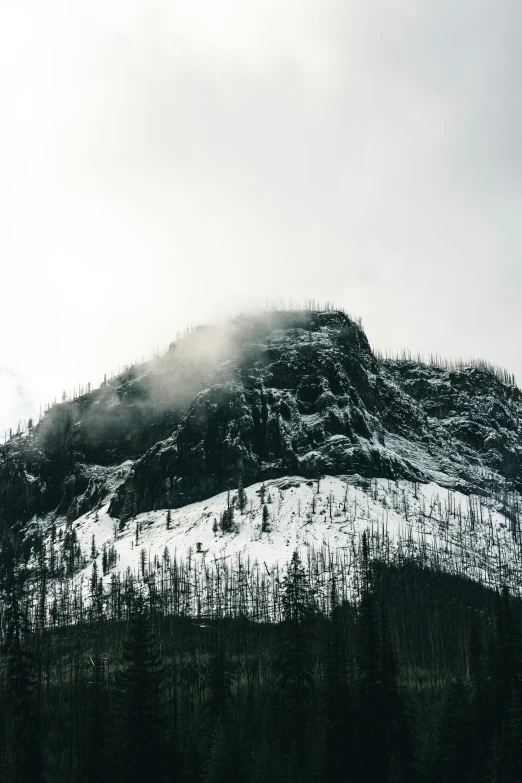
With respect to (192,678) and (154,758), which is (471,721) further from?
(192,678)

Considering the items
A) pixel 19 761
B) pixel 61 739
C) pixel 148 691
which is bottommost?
pixel 61 739

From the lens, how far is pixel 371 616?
7469cm

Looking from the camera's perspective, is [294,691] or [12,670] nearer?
[12,670]

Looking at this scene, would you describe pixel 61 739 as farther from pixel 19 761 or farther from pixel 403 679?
pixel 19 761

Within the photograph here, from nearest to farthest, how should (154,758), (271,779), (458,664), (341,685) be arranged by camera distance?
1. (154,758)
2. (271,779)
3. (341,685)
4. (458,664)

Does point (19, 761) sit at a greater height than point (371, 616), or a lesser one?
lesser

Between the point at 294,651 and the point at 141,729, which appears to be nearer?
the point at 141,729

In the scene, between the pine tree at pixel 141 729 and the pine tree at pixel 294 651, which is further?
the pine tree at pixel 294 651

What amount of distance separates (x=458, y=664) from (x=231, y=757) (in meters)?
120

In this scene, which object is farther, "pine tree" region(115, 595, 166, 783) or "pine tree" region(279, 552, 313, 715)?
"pine tree" region(279, 552, 313, 715)

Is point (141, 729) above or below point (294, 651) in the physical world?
below

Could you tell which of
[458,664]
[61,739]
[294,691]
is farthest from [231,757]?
[458,664]

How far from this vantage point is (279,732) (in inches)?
3477

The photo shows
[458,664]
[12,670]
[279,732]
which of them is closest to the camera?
[12,670]
